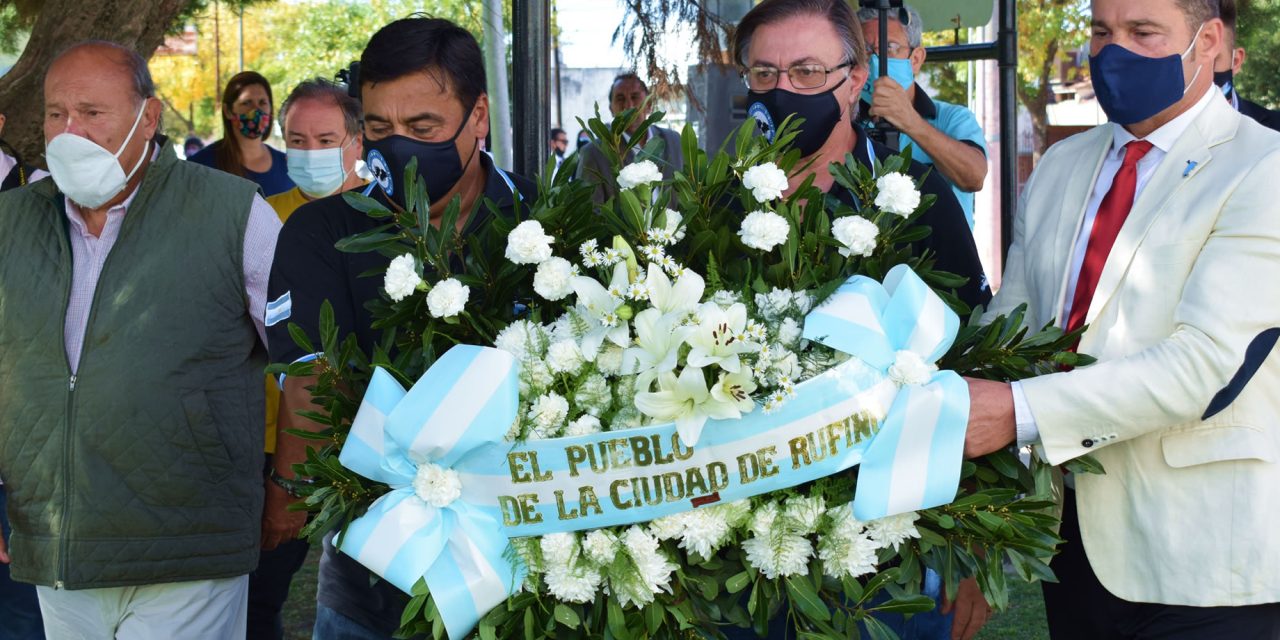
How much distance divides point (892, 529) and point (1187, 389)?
0.61 m

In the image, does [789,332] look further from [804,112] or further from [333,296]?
[333,296]

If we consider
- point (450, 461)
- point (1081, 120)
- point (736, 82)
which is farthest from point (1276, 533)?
point (1081, 120)

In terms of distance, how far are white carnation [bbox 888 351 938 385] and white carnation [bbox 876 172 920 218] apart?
231mm

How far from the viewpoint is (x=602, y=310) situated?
2.07 metres

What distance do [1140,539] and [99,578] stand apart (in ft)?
7.88

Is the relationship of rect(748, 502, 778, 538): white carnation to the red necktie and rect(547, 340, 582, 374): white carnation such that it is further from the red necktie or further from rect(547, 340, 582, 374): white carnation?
the red necktie

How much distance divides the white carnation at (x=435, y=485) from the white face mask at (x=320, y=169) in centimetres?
297

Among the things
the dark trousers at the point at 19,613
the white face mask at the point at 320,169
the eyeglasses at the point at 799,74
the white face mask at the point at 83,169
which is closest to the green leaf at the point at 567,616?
the eyeglasses at the point at 799,74

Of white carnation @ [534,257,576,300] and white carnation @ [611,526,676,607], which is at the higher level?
white carnation @ [534,257,576,300]

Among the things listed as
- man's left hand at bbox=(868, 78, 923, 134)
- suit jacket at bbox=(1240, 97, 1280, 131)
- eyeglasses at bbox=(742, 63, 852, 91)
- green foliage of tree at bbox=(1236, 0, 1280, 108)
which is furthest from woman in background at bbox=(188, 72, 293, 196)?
green foliage of tree at bbox=(1236, 0, 1280, 108)

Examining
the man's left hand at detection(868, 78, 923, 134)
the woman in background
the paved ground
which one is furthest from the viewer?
the woman in background

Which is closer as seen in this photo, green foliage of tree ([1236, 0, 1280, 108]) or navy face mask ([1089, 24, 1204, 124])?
navy face mask ([1089, 24, 1204, 124])

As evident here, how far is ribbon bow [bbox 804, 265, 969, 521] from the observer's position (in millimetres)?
2066

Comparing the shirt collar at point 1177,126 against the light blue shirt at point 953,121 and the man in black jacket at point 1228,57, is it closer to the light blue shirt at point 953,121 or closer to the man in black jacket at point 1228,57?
the man in black jacket at point 1228,57
